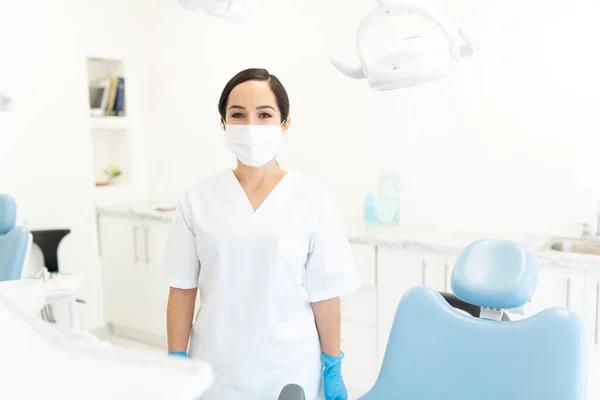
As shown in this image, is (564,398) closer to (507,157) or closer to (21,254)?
(507,157)

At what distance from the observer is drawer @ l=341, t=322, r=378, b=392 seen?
2.43 metres

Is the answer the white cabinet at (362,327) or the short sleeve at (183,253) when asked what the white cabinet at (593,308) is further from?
the short sleeve at (183,253)

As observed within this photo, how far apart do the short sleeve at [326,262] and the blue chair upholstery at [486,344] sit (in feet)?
0.56

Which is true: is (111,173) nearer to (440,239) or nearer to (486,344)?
(440,239)

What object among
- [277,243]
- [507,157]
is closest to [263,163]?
[277,243]

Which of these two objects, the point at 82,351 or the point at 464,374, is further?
the point at 464,374

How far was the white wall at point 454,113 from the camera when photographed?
2340 millimetres

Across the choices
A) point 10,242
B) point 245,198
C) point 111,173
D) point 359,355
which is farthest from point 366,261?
point 111,173

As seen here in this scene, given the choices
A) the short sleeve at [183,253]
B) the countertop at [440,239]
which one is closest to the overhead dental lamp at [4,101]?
the short sleeve at [183,253]

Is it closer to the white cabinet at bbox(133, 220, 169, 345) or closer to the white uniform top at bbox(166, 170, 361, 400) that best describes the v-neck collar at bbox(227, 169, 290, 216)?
the white uniform top at bbox(166, 170, 361, 400)

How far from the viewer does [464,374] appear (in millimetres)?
1202

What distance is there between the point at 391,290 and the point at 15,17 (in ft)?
8.16

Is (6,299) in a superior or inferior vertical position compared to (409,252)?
superior

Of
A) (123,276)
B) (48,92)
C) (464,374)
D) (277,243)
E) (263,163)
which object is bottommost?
(123,276)
